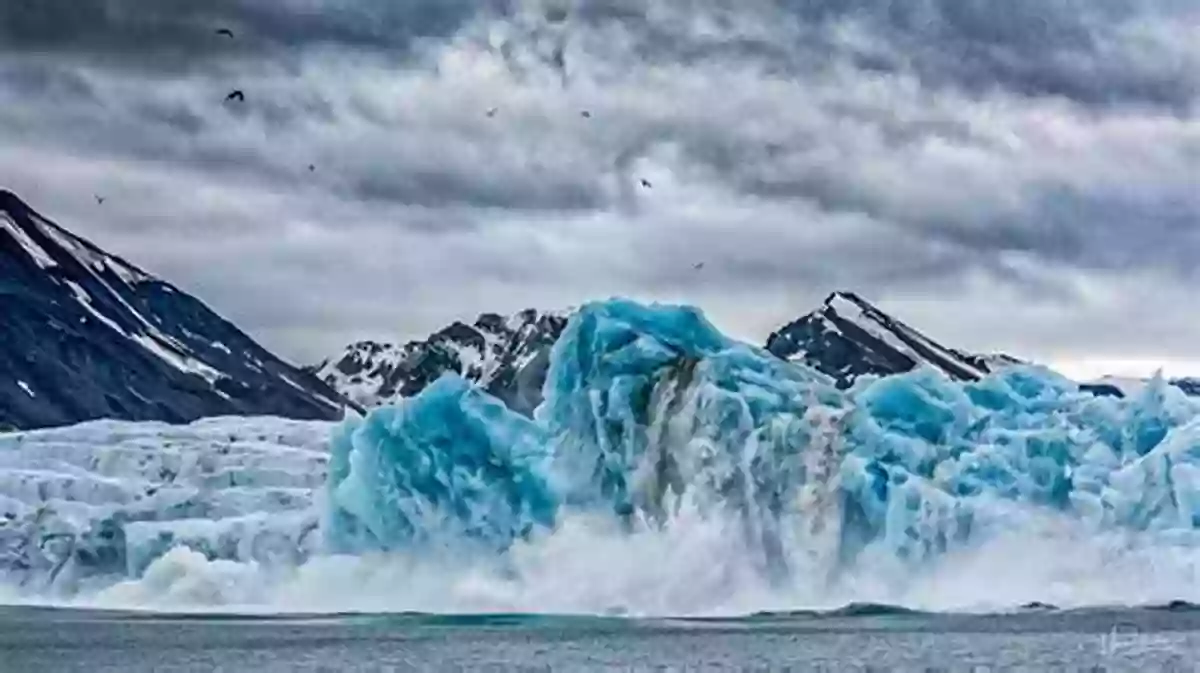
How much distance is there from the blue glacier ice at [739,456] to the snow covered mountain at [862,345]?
16.5 feet

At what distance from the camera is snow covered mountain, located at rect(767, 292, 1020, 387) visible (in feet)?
88.0

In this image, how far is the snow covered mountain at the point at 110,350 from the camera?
30.5 m

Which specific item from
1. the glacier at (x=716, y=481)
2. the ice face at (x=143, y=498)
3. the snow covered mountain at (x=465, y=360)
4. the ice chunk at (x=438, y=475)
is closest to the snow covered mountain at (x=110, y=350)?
the snow covered mountain at (x=465, y=360)

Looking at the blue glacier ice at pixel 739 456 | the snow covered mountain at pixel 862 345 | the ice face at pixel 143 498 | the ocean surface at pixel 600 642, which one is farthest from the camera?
the snow covered mountain at pixel 862 345

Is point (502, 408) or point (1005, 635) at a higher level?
point (502, 408)

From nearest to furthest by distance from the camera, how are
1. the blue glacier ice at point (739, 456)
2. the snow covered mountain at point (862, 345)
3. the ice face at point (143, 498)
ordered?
the blue glacier ice at point (739, 456) < the ice face at point (143, 498) < the snow covered mountain at point (862, 345)

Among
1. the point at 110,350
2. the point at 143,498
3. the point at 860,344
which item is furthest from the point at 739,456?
the point at 110,350

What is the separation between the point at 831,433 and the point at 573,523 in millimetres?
2690

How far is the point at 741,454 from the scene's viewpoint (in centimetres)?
1975

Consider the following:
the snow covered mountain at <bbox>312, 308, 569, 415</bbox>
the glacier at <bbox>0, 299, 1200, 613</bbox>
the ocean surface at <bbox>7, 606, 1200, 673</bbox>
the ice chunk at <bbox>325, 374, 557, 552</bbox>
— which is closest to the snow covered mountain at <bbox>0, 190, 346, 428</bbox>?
the snow covered mountain at <bbox>312, 308, 569, 415</bbox>

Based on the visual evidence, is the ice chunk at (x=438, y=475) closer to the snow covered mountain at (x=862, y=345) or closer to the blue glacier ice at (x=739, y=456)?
the blue glacier ice at (x=739, y=456)

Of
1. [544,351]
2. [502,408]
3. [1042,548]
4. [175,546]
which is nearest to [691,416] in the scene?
[502,408]

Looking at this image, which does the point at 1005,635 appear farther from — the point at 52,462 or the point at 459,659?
the point at 52,462

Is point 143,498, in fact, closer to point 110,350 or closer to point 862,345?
point 862,345
